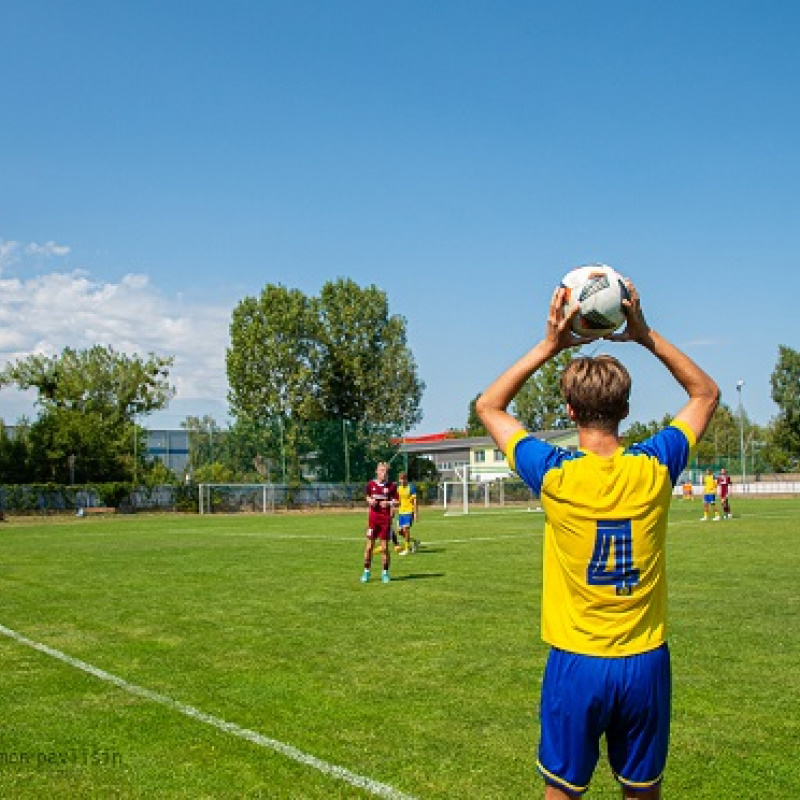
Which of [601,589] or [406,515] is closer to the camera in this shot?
[601,589]

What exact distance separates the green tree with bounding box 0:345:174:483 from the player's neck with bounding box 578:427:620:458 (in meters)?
58.7

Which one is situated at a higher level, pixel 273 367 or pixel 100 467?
pixel 273 367

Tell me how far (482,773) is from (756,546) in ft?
Result: 62.9

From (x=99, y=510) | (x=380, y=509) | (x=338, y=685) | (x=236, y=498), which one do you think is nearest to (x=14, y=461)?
(x=99, y=510)

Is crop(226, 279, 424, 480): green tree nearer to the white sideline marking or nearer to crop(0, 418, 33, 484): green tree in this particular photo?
crop(0, 418, 33, 484): green tree

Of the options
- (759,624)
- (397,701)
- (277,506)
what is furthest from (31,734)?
(277,506)

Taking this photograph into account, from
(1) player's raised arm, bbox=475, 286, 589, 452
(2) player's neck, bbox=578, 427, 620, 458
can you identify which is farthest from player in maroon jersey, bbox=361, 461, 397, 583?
(2) player's neck, bbox=578, 427, 620, 458

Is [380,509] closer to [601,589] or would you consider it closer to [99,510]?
[601,589]

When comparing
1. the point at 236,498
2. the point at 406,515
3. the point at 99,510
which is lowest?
the point at 99,510

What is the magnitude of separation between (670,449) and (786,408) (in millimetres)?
107988

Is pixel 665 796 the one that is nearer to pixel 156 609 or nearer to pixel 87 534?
pixel 156 609

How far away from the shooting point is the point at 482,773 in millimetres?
5730

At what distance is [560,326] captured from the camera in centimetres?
339

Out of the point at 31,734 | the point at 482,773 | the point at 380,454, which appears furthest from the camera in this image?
the point at 380,454
